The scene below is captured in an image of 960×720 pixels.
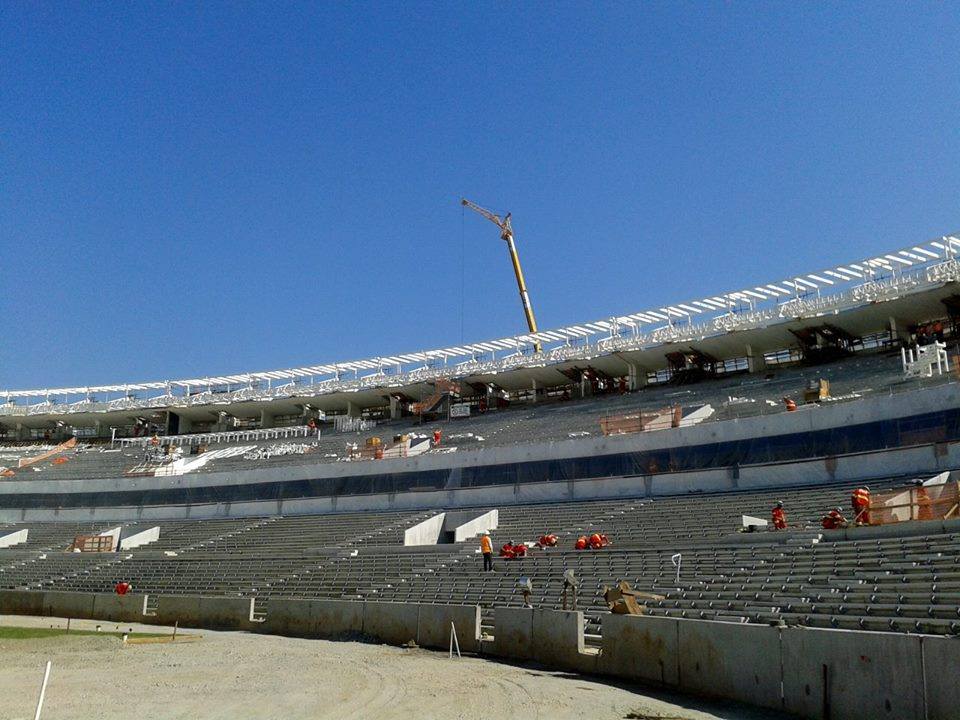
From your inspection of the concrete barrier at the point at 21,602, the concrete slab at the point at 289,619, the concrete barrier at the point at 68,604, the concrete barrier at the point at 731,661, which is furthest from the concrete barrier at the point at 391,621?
the concrete barrier at the point at 21,602

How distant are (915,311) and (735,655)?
3106cm

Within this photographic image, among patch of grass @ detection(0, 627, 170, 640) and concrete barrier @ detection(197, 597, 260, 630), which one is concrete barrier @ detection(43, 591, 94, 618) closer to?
patch of grass @ detection(0, 627, 170, 640)

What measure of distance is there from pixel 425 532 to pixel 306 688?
1872 cm

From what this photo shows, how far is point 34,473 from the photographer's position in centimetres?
5306

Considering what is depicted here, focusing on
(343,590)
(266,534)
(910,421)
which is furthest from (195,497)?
(910,421)

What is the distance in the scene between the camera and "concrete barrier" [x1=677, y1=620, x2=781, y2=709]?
1073 cm

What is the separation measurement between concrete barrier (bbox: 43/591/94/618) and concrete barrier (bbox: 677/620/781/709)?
2212 centimetres

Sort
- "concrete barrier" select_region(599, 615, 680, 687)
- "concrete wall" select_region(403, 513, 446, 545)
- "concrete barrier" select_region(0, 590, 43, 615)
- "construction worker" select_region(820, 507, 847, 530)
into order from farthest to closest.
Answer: "concrete wall" select_region(403, 513, 446, 545), "concrete barrier" select_region(0, 590, 43, 615), "construction worker" select_region(820, 507, 847, 530), "concrete barrier" select_region(599, 615, 680, 687)

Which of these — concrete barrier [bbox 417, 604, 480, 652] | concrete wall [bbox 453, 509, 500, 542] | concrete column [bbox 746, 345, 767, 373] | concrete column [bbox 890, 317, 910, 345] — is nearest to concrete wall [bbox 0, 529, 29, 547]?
concrete wall [bbox 453, 509, 500, 542]

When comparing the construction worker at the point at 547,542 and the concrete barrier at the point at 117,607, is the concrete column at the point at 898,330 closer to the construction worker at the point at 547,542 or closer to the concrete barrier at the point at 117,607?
the construction worker at the point at 547,542

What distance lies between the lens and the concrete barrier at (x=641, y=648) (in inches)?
490

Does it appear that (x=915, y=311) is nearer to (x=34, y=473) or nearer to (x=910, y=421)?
(x=910, y=421)

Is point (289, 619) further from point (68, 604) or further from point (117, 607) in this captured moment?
point (68, 604)

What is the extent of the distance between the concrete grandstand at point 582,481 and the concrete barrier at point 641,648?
78 mm
